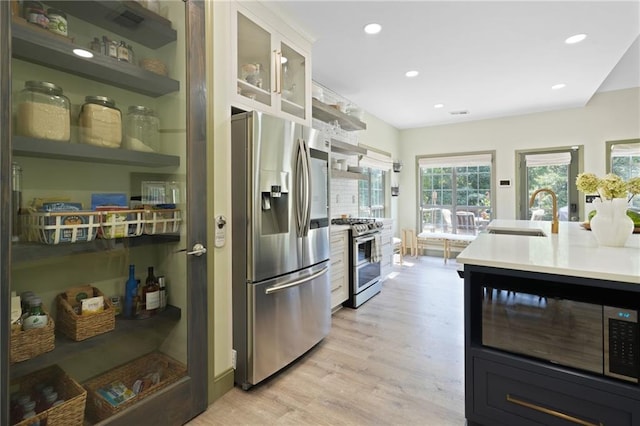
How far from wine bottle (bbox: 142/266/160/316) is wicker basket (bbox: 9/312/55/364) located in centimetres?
44

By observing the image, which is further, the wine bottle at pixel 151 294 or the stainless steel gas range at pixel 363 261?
the stainless steel gas range at pixel 363 261

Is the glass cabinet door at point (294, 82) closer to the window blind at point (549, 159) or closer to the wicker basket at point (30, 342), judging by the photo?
the wicker basket at point (30, 342)

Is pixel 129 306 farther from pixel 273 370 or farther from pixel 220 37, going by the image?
pixel 220 37

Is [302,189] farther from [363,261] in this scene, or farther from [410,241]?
[410,241]

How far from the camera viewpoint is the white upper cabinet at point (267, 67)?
217 cm

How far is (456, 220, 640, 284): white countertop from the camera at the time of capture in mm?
1299

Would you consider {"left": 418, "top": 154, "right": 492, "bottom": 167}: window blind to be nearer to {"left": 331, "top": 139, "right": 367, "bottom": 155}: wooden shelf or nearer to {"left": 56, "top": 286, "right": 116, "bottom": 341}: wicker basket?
{"left": 331, "top": 139, "right": 367, "bottom": 155}: wooden shelf

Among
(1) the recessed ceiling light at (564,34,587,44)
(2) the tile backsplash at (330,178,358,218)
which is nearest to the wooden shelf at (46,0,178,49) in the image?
(2) the tile backsplash at (330,178,358,218)

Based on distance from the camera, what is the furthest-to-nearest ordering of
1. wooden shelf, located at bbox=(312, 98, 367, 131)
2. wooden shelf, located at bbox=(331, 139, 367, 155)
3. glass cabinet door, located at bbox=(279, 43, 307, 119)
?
wooden shelf, located at bbox=(331, 139, 367, 155), wooden shelf, located at bbox=(312, 98, 367, 131), glass cabinet door, located at bbox=(279, 43, 307, 119)

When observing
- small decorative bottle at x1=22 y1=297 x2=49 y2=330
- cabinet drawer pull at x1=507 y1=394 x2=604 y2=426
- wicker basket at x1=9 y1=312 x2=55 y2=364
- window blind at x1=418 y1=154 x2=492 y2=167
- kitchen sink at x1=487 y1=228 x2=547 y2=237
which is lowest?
cabinet drawer pull at x1=507 y1=394 x2=604 y2=426

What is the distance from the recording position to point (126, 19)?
161cm

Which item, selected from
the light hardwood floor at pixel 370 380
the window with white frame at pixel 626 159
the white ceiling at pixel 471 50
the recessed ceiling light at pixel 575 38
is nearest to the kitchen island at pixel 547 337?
the light hardwood floor at pixel 370 380

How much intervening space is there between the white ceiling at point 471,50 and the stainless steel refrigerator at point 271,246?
1.19m

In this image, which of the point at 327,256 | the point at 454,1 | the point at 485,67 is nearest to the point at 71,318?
the point at 327,256
